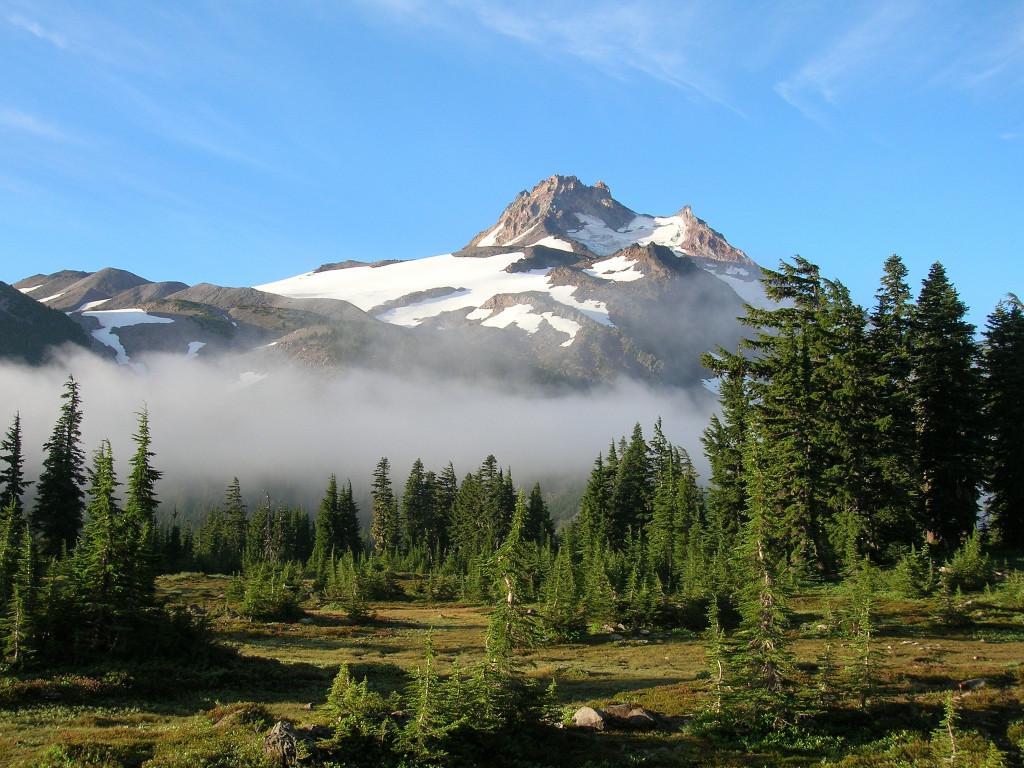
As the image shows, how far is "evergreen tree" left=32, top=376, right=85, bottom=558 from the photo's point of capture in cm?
5488

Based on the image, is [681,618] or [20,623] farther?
[681,618]

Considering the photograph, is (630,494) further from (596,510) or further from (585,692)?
(585,692)

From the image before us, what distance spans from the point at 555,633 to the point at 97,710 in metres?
22.4

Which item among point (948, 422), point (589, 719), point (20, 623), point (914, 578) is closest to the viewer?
point (589, 719)

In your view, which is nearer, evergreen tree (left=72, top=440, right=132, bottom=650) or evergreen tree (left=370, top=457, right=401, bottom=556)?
evergreen tree (left=72, top=440, right=132, bottom=650)

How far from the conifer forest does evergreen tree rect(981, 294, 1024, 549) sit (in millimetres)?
171

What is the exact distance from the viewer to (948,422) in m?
40.2

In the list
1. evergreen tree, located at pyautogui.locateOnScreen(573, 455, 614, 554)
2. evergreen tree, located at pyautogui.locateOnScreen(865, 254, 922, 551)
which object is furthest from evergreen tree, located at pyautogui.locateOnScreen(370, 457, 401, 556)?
evergreen tree, located at pyautogui.locateOnScreen(865, 254, 922, 551)

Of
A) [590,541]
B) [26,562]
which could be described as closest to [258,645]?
[26,562]

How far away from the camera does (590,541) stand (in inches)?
2655

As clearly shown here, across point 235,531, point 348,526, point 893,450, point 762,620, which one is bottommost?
point 235,531

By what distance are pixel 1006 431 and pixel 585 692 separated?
115 feet

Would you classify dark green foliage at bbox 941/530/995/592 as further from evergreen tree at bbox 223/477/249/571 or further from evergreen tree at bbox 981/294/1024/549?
evergreen tree at bbox 223/477/249/571

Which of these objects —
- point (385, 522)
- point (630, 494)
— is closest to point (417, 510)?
point (385, 522)
